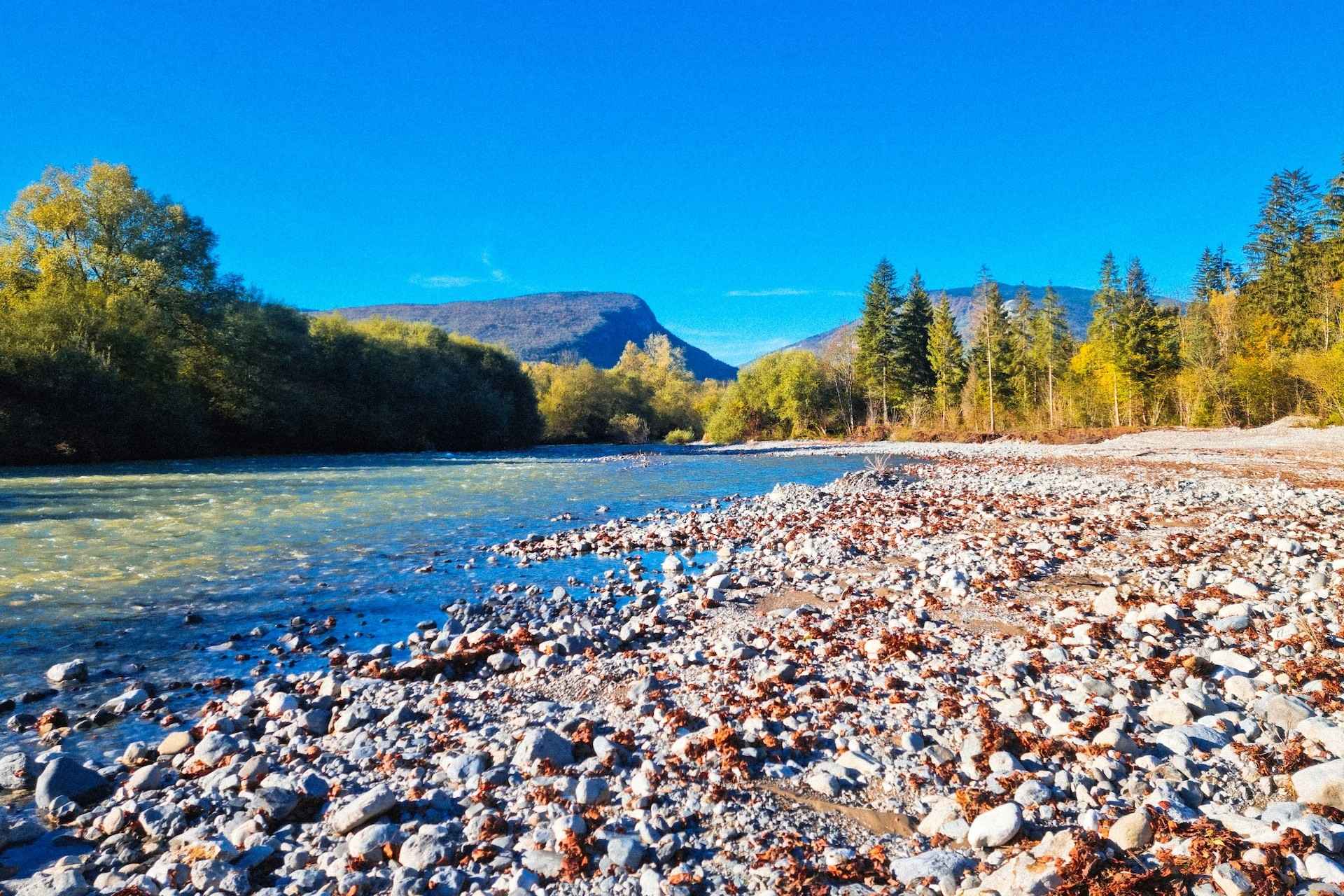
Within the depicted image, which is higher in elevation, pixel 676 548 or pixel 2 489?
pixel 2 489

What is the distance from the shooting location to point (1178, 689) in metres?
4.15

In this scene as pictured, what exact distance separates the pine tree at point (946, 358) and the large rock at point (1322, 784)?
57.3 m

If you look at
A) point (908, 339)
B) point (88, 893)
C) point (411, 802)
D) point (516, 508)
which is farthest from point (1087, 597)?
point (908, 339)

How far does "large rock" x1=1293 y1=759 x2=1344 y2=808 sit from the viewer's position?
2764 mm

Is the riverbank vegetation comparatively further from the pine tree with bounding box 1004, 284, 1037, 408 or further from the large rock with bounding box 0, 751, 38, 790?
the large rock with bounding box 0, 751, 38, 790

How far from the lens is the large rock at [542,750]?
3555mm

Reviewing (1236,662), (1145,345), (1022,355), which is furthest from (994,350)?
(1236,662)

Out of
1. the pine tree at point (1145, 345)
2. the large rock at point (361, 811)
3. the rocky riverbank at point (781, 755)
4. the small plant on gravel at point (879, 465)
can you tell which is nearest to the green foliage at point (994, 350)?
the pine tree at point (1145, 345)

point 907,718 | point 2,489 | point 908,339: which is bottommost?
point 907,718

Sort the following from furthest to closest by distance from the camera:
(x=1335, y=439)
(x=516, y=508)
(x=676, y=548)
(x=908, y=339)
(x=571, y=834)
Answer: (x=908, y=339) < (x=1335, y=439) < (x=516, y=508) < (x=676, y=548) < (x=571, y=834)

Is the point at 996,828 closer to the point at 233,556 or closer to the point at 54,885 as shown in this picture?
the point at 54,885

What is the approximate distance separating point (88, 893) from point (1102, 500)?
50.0ft

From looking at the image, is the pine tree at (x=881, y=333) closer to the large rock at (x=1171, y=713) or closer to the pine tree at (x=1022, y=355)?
the pine tree at (x=1022, y=355)

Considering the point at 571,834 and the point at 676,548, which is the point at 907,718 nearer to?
the point at 571,834
